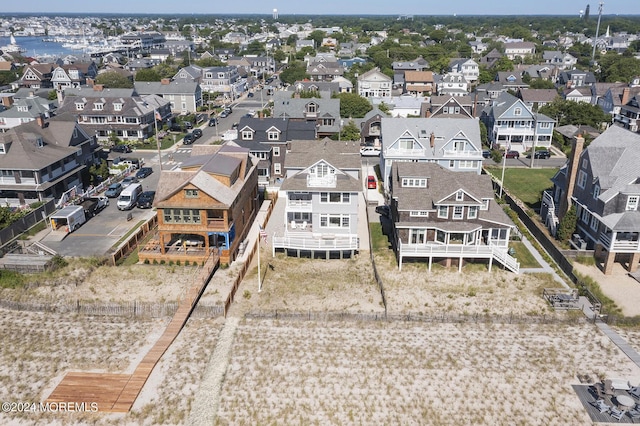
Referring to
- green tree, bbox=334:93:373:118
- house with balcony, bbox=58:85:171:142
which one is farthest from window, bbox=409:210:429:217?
house with balcony, bbox=58:85:171:142

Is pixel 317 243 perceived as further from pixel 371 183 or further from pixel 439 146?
pixel 439 146

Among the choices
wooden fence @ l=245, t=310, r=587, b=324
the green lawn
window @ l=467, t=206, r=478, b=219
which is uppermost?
window @ l=467, t=206, r=478, b=219

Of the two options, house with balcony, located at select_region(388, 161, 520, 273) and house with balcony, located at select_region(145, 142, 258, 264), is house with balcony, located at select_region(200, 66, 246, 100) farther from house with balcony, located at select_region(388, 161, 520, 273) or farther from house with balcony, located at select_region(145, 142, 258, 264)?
house with balcony, located at select_region(388, 161, 520, 273)

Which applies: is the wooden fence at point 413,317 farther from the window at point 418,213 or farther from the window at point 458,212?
the window at point 418,213

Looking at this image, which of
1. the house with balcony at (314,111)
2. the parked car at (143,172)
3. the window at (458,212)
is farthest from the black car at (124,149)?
the window at (458,212)

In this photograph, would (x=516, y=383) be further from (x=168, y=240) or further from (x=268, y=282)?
(x=168, y=240)
